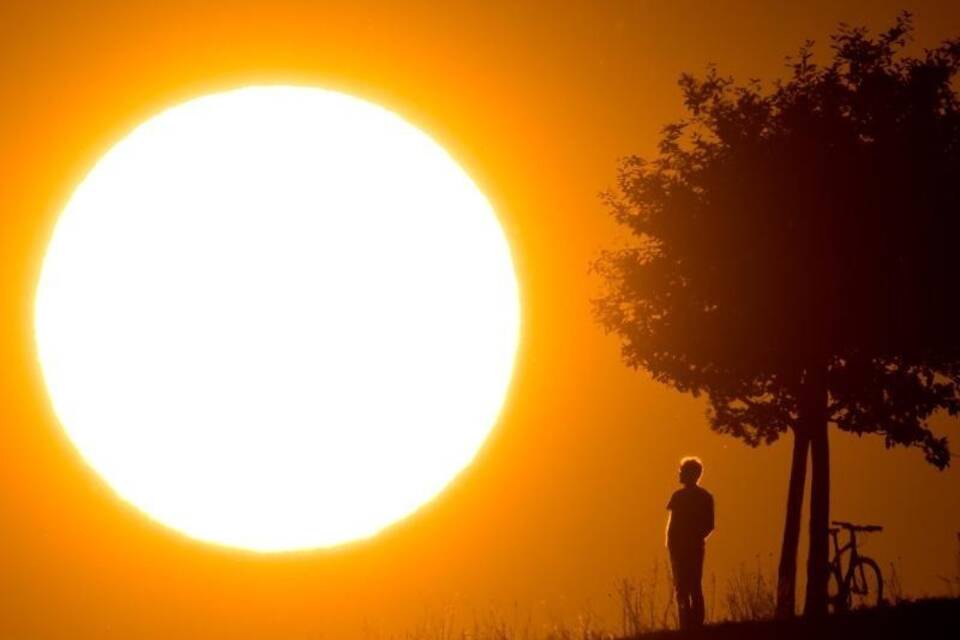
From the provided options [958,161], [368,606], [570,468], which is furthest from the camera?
[570,468]

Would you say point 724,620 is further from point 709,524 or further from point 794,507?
point 794,507

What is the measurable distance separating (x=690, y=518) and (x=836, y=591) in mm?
5853

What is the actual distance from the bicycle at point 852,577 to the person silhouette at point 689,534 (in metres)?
4.71

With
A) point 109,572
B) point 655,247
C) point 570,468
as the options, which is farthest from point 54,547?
point 655,247

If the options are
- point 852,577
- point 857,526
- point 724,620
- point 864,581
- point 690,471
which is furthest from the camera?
point 857,526

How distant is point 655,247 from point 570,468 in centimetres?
16226

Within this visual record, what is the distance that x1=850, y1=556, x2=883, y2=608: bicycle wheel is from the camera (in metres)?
31.1

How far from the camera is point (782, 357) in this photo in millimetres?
30828

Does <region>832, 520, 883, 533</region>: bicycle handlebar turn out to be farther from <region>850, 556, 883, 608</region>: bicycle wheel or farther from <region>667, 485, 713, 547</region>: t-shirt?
<region>667, 485, 713, 547</region>: t-shirt

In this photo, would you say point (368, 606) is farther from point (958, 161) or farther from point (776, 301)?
point (958, 161)

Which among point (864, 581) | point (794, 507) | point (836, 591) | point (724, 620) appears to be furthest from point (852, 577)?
point (724, 620)

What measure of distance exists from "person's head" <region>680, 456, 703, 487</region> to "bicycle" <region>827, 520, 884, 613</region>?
5.24 meters

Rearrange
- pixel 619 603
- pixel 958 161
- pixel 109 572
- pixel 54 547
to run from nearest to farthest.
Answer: pixel 619 603, pixel 958 161, pixel 109 572, pixel 54 547

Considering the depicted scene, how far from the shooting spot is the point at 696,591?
26844mm
